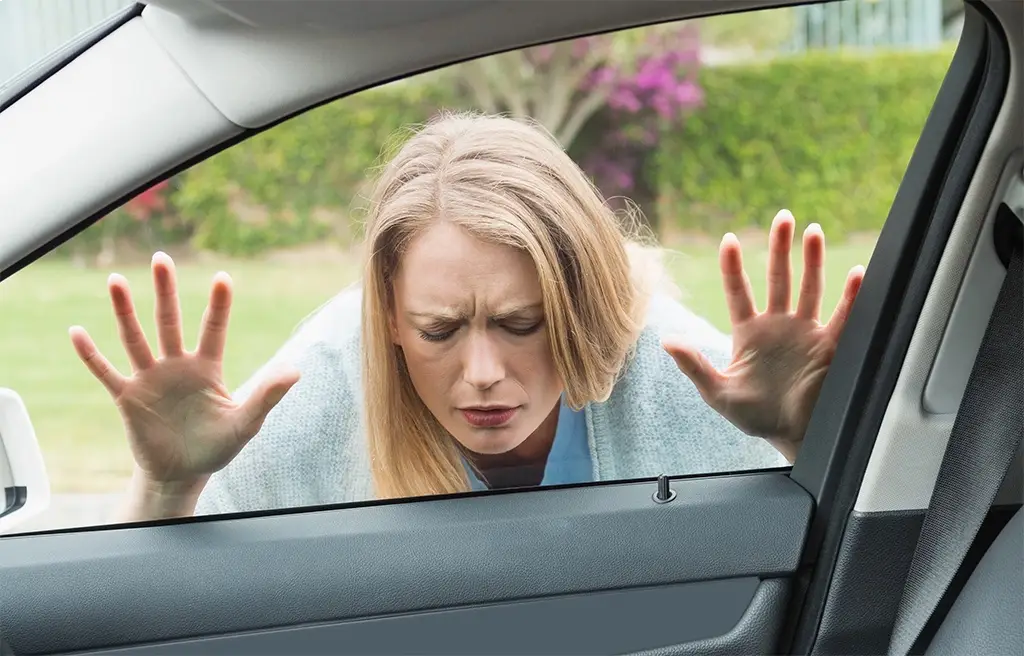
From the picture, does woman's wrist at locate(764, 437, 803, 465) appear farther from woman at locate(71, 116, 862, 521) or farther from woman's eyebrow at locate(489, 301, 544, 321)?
woman's eyebrow at locate(489, 301, 544, 321)

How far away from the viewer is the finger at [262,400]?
1.83 m

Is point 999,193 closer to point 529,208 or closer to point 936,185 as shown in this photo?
point 936,185

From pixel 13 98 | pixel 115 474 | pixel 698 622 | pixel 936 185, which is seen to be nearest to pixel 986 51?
pixel 936 185

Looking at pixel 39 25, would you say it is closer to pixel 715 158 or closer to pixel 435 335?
pixel 435 335

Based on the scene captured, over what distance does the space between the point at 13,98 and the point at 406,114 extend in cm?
58

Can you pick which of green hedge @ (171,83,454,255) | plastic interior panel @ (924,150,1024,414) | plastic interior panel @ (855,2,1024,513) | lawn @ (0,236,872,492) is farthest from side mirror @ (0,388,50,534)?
plastic interior panel @ (924,150,1024,414)

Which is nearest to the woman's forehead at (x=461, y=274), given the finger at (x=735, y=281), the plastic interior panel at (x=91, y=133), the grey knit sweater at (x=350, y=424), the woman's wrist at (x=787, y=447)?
the grey knit sweater at (x=350, y=424)

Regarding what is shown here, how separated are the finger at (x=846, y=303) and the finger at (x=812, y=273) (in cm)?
4

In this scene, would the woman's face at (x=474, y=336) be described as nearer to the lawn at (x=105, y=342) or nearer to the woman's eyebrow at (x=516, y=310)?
the woman's eyebrow at (x=516, y=310)

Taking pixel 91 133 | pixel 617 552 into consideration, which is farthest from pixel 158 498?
pixel 617 552

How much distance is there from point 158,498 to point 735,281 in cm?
108

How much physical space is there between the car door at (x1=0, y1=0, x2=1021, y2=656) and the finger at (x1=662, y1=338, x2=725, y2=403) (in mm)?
170

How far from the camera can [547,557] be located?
6.09ft

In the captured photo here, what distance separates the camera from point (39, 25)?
171cm
